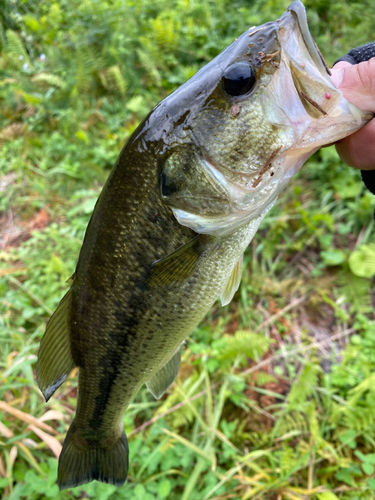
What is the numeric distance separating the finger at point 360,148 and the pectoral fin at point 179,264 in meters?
0.62

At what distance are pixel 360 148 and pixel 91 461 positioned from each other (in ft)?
5.62

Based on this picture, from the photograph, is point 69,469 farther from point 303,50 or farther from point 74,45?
point 74,45

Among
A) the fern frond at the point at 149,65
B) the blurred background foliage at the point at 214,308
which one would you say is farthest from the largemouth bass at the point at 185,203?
the fern frond at the point at 149,65

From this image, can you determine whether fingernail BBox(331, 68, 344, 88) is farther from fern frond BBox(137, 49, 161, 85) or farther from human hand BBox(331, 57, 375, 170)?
fern frond BBox(137, 49, 161, 85)

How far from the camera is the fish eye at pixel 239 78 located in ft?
3.08

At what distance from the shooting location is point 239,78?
0.95m

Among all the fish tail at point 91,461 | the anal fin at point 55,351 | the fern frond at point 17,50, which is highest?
the fern frond at point 17,50

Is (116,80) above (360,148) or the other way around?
above

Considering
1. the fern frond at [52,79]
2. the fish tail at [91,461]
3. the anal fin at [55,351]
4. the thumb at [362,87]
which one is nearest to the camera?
the thumb at [362,87]

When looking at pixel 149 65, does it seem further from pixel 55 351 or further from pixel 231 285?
pixel 55 351

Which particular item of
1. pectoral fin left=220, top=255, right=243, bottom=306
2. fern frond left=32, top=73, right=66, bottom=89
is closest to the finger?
pectoral fin left=220, top=255, right=243, bottom=306

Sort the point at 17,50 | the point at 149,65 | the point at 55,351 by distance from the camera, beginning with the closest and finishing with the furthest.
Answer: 1. the point at 55,351
2. the point at 149,65
3. the point at 17,50

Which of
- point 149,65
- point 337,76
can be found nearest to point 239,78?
point 337,76

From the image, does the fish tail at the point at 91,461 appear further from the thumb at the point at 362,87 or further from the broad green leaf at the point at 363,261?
the broad green leaf at the point at 363,261
